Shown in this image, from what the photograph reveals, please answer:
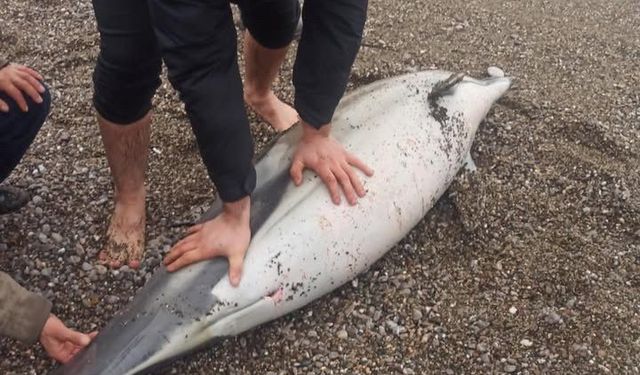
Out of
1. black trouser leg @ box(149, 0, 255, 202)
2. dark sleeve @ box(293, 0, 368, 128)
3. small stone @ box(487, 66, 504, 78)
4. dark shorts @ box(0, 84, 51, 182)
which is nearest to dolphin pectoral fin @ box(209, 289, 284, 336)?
black trouser leg @ box(149, 0, 255, 202)

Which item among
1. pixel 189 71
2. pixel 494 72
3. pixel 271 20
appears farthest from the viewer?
pixel 494 72

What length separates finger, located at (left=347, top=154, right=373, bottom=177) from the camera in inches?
115

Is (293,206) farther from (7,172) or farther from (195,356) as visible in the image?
(7,172)

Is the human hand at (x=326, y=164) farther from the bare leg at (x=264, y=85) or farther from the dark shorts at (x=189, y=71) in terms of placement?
the bare leg at (x=264, y=85)

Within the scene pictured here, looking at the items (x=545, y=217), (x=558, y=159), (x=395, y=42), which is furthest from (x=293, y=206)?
(x=395, y=42)

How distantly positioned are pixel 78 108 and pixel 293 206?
4.88 ft

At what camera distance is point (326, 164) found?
9.41ft

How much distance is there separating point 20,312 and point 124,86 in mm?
813

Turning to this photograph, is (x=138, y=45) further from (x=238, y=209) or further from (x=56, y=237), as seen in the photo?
(x=56, y=237)

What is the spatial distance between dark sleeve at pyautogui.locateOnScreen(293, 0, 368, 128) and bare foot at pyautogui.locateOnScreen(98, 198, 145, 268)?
834 mm

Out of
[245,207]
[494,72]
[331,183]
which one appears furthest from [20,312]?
[494,72]

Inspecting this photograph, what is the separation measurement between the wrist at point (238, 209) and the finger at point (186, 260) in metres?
0.17

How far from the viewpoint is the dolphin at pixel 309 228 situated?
2.51 m

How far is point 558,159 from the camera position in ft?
11.8
